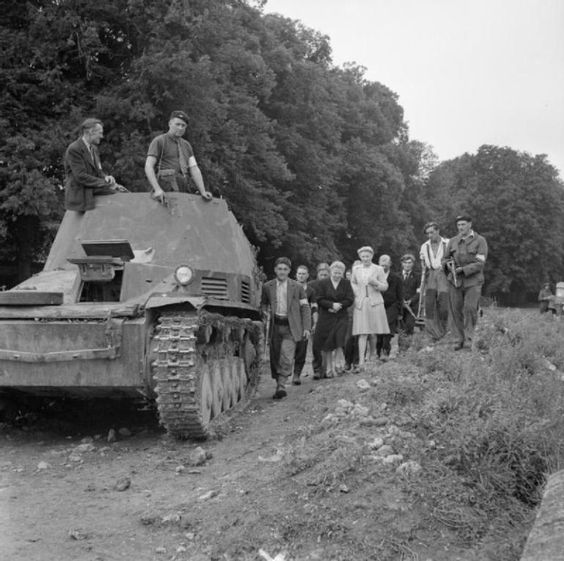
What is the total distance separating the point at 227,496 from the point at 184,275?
257 cm

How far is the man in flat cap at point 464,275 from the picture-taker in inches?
384

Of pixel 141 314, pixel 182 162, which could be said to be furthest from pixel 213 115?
pixel 141 314

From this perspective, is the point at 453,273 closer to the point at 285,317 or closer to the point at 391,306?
the point at 391,306

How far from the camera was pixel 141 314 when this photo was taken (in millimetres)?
6820

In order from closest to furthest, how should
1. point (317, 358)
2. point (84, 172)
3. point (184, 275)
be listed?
point (184, 275)
point (84, 172)
point (317, 358)

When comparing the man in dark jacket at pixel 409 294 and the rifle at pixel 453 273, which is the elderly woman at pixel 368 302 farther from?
the man in dark jacket at pixel 409 294

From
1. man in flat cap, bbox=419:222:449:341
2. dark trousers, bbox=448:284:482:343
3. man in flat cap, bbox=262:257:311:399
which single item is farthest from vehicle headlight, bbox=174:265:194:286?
man in flat cap, bbox=419:222:449:341

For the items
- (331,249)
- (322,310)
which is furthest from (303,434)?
(331,249)

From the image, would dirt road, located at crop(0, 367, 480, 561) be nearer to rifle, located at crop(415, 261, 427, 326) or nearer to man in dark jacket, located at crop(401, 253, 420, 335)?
rifle, located at crop(415, 261, 427, 326)

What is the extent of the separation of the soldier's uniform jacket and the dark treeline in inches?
352

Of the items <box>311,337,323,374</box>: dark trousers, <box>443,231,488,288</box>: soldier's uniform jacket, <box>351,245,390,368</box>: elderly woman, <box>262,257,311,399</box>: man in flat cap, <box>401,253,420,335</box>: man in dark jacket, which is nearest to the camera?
<box>443,231,488,288</box>: soldier's uniform jacket

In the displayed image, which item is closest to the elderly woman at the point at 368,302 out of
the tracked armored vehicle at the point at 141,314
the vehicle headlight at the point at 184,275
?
the tracked armored vehicle at the point at 141,314

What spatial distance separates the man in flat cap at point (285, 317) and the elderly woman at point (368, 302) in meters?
0.79

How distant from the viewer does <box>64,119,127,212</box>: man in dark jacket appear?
8820 mm
